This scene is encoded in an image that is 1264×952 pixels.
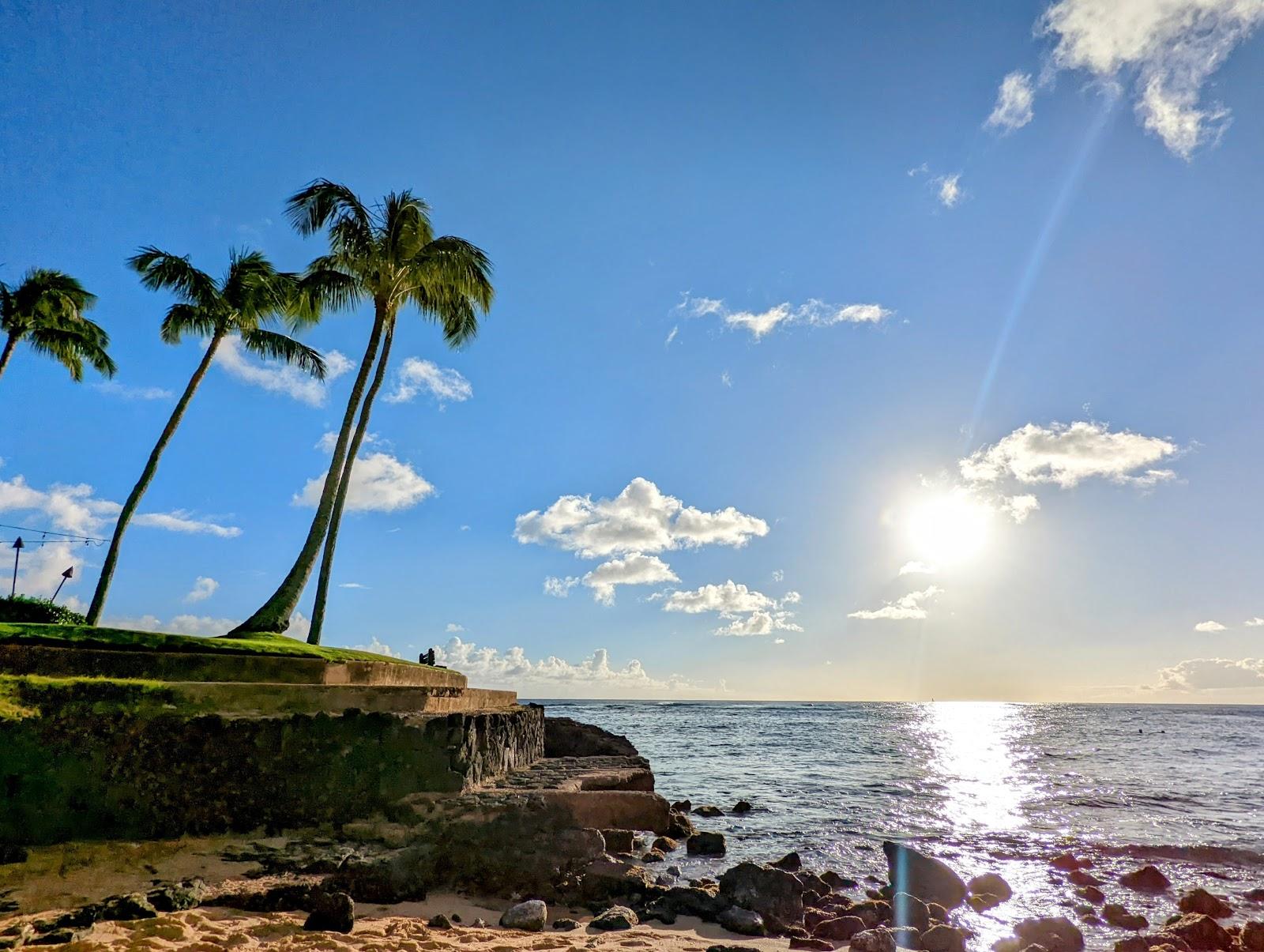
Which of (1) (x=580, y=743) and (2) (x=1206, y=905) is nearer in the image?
(2) (x=1206, y=905)

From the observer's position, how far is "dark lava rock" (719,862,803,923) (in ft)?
28.3

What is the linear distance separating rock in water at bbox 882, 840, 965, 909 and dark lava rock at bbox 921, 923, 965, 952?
5.62ft

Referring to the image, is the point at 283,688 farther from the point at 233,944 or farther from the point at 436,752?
the point at 233,944

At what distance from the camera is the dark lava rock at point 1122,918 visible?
899 centimetres

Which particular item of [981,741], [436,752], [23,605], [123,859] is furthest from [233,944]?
[981,741]

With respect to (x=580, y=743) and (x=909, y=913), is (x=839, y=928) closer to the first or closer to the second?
(x=909, y=913)

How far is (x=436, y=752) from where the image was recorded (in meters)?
8.60

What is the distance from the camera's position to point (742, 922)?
26.1ft

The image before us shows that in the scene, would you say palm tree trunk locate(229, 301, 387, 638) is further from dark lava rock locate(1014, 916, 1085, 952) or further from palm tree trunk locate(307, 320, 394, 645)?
dark lava rock locate(1014, 916, 1085, 952)

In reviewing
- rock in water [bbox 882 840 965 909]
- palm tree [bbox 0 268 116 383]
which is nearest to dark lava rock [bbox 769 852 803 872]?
rock in water [bbox 882 840 965 909]

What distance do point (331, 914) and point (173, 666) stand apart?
4.94 metres

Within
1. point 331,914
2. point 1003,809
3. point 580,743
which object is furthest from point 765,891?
point 580,743

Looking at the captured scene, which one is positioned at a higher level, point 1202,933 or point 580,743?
point 1202,933

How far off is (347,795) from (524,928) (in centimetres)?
257
